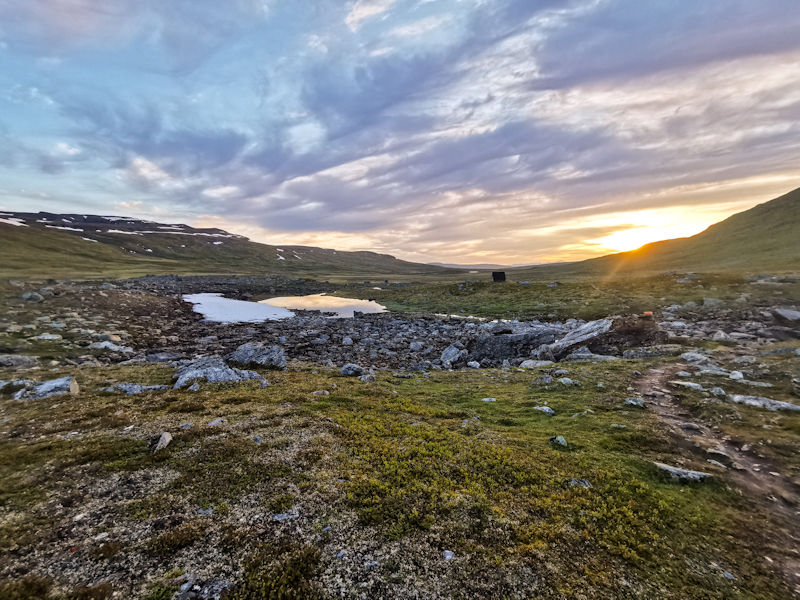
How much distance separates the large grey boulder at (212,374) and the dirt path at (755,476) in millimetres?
19208

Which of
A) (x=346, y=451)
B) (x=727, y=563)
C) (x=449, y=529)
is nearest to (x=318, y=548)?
(x=449, y=529)

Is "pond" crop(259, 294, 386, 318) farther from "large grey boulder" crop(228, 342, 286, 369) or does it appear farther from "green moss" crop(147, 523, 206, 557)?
"green moss" crop(147, 523, 206, 557)

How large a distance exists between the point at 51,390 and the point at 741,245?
195 m

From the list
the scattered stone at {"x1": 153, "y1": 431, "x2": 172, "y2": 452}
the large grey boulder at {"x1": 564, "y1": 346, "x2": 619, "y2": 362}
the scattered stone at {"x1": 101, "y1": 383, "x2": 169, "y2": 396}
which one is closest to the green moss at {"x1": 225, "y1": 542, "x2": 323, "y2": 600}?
the scattered stone at {"x1": 153, "y1": 431, "x2": 172, "y2": 452}

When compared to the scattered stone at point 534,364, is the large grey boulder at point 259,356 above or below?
above

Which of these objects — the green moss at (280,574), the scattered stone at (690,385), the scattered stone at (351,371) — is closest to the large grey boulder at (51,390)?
the scattered stone at (351,371)

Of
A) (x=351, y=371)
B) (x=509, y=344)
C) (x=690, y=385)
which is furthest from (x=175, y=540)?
(x=509, y=344)

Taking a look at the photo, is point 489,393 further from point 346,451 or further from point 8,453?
point 8,453

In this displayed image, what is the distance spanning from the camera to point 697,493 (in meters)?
9.06

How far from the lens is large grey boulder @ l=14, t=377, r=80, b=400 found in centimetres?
1459

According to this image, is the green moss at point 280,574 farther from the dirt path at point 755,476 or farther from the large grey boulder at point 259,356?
the large grey boulder at point 259,356

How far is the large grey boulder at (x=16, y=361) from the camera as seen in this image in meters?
18.8

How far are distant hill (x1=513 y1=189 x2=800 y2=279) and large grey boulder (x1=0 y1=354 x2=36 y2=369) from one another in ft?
440

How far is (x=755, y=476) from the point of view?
9.59 meters
